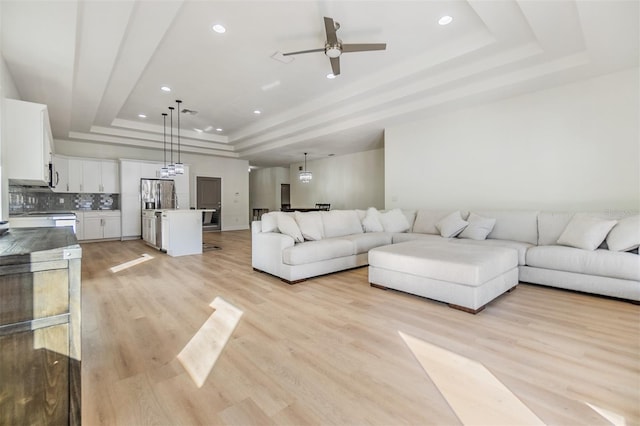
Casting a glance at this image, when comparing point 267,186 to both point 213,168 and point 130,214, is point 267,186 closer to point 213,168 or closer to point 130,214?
point 213,168

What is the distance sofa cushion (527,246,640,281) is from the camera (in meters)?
3.08

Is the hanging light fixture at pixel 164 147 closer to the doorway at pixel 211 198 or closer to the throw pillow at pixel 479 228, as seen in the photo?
the doorway at pixel 211 198

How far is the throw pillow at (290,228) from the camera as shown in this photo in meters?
4.23

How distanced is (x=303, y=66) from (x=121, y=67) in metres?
2.55

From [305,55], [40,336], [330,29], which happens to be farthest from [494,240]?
[40,336]

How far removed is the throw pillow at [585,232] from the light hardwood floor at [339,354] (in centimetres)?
63

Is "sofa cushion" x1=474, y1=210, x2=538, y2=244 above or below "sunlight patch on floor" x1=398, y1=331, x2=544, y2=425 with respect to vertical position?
above

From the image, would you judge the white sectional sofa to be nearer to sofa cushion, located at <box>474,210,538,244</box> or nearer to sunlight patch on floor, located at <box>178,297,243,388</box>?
sofa cushion, located at <box>474,210,538,244</box>

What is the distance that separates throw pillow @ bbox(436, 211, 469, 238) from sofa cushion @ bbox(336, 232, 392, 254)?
93cm

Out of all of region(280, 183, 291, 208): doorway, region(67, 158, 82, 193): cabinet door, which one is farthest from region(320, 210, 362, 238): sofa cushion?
region(280, 183, 291, 208): doorway

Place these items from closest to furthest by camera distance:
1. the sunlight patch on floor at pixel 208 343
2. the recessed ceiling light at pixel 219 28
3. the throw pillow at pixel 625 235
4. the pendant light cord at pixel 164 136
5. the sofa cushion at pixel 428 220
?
the sunlight patch on floor at pixel 208 343
the throw pillow at pixel 625 235
the recessed ceiling light at pixel 219 28
the sofa cushion at pixel 428 220
the pendant light cord at pixel 164 136

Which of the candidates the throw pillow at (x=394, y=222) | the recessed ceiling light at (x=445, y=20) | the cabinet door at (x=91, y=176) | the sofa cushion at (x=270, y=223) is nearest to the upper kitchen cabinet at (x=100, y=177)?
the cabinet door at (x=91, y=176)

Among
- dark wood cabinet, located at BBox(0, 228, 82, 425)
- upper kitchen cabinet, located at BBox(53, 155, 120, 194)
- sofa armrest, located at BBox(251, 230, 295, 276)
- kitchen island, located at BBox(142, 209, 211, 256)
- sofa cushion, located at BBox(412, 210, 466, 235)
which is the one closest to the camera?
dark wood cabinet, located at BBox(0, 228, 82, 425)

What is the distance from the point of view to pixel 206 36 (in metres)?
3.54
